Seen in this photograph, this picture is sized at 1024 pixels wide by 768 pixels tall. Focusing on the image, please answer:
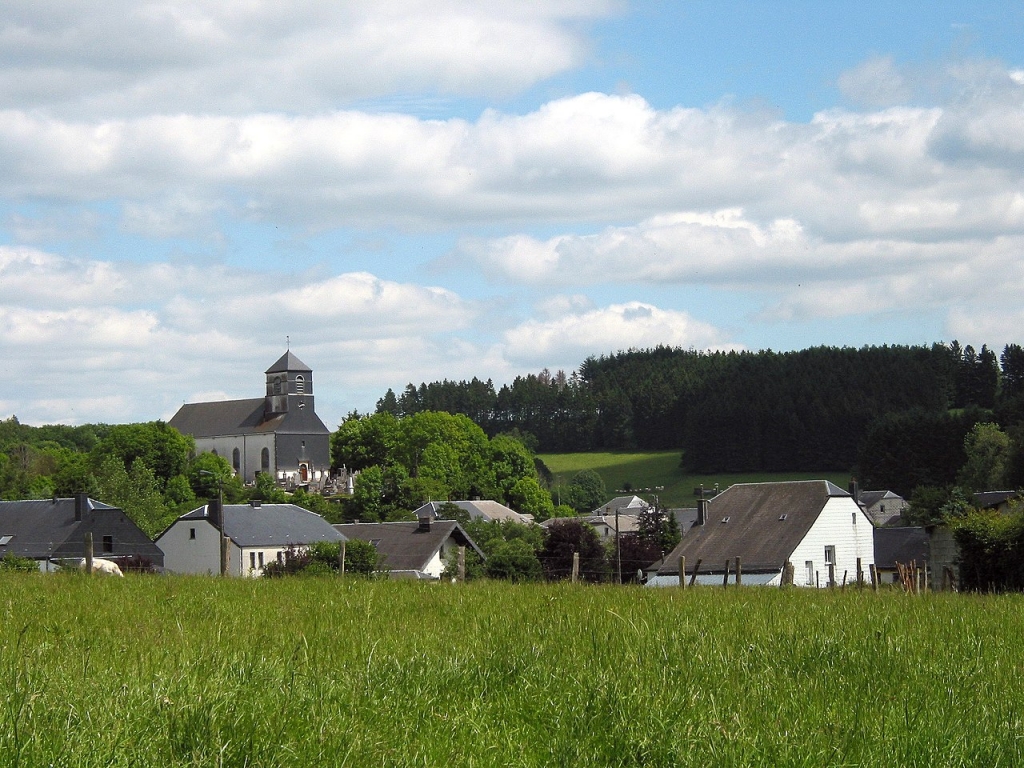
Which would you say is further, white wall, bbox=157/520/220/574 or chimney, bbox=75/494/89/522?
white wall, bbox=157/520/220/574

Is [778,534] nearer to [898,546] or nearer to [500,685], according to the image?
[898,546]

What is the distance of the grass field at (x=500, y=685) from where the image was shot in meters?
5.83

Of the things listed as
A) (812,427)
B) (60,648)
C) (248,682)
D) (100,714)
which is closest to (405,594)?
(60,648)

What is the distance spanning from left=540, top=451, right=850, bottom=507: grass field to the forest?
2.95m

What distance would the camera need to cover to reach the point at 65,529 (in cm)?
7400

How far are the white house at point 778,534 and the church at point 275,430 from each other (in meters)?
107

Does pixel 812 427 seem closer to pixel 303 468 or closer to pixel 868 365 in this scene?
pixel 868 365

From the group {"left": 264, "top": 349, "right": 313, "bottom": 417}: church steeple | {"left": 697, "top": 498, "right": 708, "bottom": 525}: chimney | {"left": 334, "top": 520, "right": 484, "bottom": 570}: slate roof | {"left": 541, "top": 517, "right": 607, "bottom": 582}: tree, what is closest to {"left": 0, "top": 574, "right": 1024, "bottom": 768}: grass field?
{"left": 697, "top": 498, "right": 708, "bottom": 525}: chimney

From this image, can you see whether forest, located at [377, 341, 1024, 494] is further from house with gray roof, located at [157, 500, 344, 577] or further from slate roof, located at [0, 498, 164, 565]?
slate roof, located at [0, 498, 164, 565]

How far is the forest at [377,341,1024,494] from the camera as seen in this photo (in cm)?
13938

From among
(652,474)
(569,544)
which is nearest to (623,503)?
(652,474)

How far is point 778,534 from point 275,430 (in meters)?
120

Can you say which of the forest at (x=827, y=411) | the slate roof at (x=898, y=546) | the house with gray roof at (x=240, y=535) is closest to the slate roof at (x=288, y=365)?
the forest at (x=827, y=411)

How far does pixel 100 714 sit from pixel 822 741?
381cm
